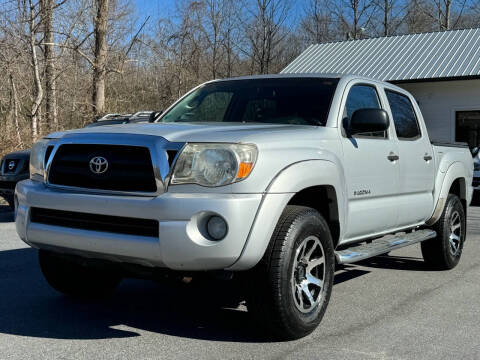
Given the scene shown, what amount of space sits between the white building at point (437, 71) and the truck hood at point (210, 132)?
18.5m

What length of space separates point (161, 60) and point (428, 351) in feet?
75.5

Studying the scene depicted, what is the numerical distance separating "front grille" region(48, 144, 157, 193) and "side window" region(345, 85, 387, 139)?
2.01 m

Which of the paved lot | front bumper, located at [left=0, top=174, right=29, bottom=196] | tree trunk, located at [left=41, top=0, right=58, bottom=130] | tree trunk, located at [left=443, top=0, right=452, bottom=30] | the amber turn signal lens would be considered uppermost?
tree trunk, located at [left=443, top=0, right=452, bottom=30]

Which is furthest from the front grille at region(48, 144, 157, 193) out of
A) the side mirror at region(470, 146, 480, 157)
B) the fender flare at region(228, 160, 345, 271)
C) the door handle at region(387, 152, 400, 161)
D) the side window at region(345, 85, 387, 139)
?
the side mirror at region(470, 146, 480, 157)

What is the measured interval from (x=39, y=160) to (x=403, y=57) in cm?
2176

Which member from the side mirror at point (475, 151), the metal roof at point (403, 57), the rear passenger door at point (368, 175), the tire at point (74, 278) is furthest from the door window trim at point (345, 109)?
the metal roof at point (403, 57)

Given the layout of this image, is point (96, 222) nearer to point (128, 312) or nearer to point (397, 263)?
point (128, 312)

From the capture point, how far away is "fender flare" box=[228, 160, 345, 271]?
12.7ft

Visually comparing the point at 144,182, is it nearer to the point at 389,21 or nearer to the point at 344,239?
the point at 344,239

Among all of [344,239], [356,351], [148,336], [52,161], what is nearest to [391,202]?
[344,239]

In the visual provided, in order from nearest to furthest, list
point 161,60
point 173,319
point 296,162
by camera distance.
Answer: point 296,162
point 173,319
point 161,60

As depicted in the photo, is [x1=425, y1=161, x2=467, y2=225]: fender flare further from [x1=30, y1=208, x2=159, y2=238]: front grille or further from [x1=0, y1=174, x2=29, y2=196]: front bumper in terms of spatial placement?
[x1=0, y1=174, x2=29, y2=196]: front bumper

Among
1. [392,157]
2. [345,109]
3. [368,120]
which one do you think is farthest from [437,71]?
[368,120]

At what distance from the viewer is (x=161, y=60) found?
25.9 m
